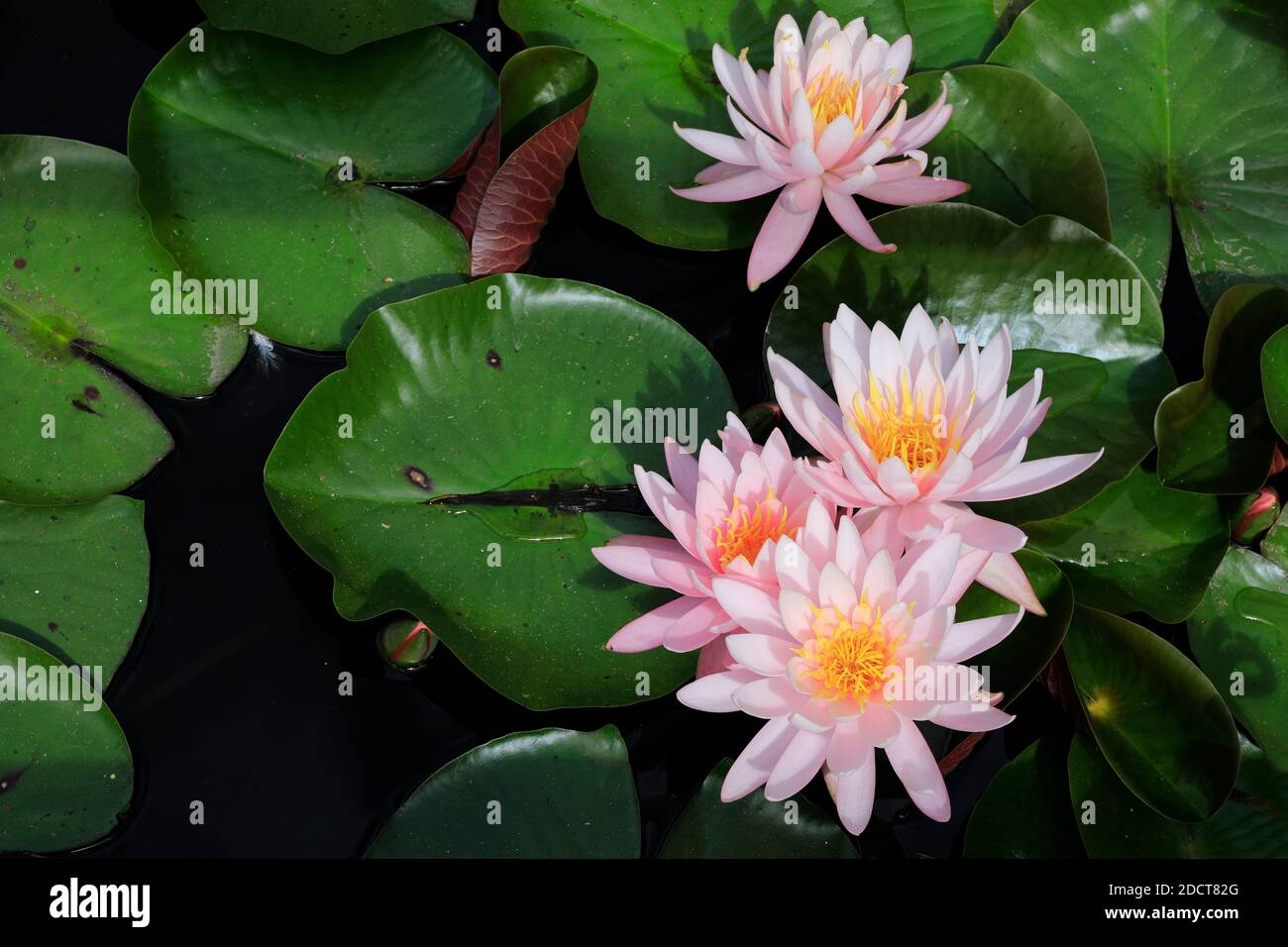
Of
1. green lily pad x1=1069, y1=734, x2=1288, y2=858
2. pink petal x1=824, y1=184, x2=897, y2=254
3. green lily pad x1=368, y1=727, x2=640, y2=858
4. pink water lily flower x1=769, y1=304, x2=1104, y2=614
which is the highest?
pink petal x1=824, y1=184, x2=897, y2=254

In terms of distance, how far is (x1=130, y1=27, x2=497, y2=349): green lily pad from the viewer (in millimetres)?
2230

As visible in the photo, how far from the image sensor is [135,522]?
85.5 inches

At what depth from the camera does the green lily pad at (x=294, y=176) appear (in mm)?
2230

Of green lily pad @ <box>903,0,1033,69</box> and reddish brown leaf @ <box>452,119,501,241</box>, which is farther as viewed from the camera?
green lily pad @ <box>903,0,1033,69</box>

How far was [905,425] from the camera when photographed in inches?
70.0

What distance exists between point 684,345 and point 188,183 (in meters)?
1.21

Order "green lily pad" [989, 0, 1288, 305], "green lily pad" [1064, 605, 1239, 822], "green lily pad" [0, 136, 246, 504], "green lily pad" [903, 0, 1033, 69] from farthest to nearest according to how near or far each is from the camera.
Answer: "green lily pad" [903, 0, 1033, 69] → "green lily pad" [989, 0, 1288, 305] → "green lily pad" [0, 136, 246, 504] → "green lily pad" [1064, 605, 1239, 822]

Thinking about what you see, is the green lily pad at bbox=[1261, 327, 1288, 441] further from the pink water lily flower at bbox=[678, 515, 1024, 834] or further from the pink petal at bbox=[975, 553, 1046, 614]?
the pink water lily flower at bbox=[678, 515, 1024, 834]

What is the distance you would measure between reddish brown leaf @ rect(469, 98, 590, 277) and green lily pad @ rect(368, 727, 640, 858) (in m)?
1.07

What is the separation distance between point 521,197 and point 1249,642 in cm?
182

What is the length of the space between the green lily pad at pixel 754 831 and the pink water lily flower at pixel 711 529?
1.21 feet

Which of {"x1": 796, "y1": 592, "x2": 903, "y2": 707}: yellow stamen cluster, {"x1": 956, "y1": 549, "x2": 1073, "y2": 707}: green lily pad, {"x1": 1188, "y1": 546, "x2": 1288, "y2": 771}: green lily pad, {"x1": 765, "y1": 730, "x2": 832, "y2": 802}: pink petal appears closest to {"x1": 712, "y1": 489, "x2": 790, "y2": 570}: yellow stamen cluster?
{"x1": 796, "y1": 592, "x2": 903, "y2": 707}: yellow stamen cluster

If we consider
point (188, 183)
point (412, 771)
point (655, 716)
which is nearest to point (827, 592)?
point (655, 716)

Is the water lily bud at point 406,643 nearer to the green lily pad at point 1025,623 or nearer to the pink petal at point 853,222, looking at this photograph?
the green lily pad at point 1025,623
